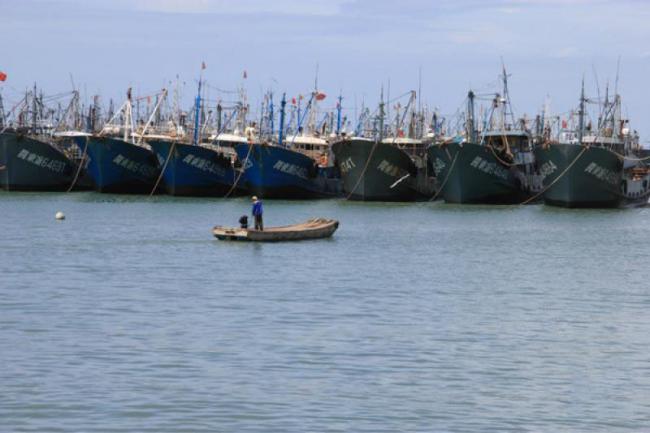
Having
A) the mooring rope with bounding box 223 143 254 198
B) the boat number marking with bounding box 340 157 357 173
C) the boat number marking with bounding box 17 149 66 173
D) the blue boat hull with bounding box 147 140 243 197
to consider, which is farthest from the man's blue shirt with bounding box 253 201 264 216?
the boat number marking with bounding box 17 149 66 173

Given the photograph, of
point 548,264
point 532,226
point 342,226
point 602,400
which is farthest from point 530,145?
point 602,400

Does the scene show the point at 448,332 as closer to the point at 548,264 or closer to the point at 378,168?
the point at 548,264

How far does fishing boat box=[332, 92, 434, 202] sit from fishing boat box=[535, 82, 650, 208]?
27.2 ft

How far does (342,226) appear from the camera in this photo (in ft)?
205

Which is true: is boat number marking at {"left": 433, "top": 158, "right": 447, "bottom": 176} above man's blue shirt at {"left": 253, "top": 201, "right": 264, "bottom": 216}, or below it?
above

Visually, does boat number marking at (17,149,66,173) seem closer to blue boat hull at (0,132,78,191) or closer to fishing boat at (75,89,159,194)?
blue boat hull at (0,132,78,191)

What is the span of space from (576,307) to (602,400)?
1144cm

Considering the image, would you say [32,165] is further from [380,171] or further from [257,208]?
[257,208]

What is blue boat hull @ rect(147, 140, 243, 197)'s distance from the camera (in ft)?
288

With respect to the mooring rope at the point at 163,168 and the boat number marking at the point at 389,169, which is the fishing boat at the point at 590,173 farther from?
the mooring rope at the point at 163,168

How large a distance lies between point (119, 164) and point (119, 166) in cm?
17

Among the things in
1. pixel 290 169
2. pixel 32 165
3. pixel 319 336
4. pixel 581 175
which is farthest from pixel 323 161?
pixel 319 336

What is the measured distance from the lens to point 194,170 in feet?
292

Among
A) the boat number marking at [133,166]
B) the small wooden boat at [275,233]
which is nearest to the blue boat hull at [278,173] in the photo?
the boat number marking at [133,166]
